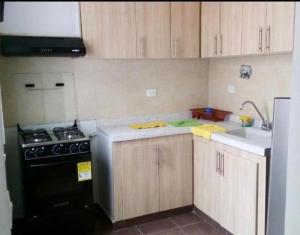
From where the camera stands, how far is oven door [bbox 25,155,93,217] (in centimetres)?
244

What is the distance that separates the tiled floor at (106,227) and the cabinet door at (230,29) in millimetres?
1636

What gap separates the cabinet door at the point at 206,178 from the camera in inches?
108

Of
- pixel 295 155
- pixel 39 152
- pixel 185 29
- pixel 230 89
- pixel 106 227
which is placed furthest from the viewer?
pixel 230 89

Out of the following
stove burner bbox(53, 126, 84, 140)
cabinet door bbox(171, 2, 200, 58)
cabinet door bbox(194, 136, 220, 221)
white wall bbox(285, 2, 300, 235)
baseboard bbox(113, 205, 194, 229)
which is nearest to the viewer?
white wall bbox(285, 2, 300, 235)

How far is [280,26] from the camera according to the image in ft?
7.60

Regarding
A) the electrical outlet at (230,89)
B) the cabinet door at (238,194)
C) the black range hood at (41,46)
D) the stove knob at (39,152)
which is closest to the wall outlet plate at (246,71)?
the electrical outlet at (230,89)

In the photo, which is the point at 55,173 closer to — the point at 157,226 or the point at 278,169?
the point at 157,226

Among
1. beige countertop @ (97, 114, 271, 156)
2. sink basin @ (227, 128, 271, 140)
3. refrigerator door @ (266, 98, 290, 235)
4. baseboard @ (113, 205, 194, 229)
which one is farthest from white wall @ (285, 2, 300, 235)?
baseboard @ (113, 205, 194, 229)

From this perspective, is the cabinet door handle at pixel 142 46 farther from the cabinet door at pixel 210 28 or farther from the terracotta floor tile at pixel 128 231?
the terracotta floor tile at pixel 128 231

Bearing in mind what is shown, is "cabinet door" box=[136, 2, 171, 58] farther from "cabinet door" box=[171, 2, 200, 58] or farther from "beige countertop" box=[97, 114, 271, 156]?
"beige countertop" box=[97, 114, 271, 156]

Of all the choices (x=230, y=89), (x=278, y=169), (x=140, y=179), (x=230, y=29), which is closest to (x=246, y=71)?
(x=230, y=89)

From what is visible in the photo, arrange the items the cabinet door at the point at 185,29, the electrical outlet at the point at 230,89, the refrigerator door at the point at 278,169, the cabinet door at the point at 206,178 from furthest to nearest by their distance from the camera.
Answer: the electrical outlet at the point at 230,89, the cabinet door at the point at 185,29, the cabinet door at the point at 206,178, the refrigerator door at the point at 278,169

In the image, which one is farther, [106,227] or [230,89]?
[230,89]

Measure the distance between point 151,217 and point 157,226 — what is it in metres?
0.11
